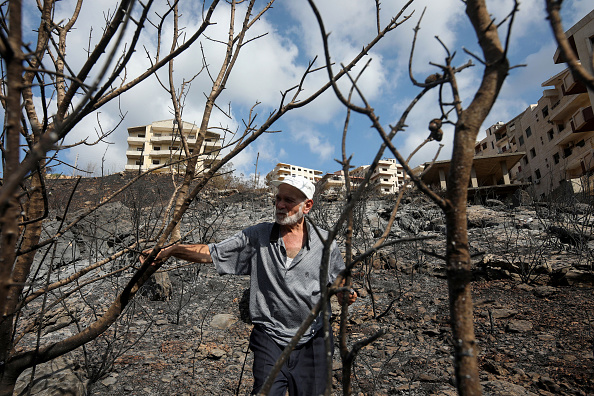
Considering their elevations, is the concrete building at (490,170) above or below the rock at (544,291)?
above

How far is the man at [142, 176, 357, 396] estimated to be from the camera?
2.11 meters

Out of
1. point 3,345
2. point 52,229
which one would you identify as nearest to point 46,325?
point 52,229

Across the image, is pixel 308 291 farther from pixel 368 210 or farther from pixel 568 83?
pixel 568 83

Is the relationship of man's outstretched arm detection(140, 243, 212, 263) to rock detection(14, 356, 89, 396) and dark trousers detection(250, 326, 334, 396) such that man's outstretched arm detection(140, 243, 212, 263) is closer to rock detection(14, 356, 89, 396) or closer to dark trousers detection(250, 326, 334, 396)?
dark trousers detection(250, 326, 334, 396)

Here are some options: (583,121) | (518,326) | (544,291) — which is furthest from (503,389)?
(583,121)

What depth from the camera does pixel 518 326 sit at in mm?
4496

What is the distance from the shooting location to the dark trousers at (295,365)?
6.74 feet

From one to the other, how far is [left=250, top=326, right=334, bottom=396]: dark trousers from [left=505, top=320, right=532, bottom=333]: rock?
340 cm

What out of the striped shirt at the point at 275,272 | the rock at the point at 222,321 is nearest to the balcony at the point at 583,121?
the rock at the point at 222,321

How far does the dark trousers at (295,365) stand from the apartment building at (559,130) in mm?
18031

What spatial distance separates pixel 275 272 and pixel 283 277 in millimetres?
Result: 74

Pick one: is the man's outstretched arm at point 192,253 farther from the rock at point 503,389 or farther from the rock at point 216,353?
the rock at point 503,389

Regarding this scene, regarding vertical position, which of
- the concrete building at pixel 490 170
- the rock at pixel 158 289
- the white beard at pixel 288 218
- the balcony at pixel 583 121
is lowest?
the rock at pixel 158 289

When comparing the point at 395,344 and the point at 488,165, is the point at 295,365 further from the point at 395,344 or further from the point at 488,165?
the point at 488,165
